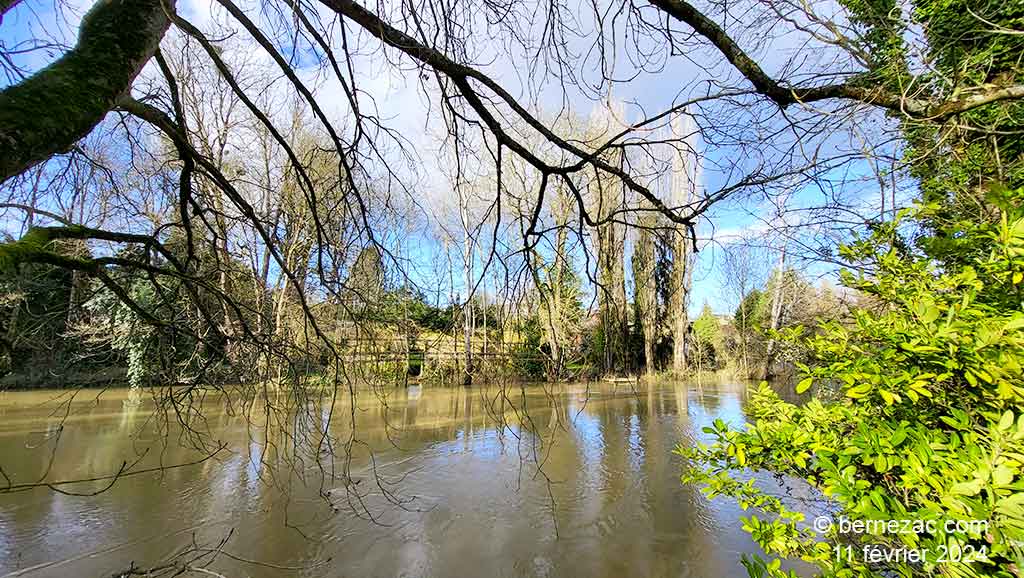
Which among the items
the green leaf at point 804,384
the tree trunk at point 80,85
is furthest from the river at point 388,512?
the tree trunk at point 80,85

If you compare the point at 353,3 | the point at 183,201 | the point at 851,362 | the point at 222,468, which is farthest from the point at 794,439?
the point at 222,468

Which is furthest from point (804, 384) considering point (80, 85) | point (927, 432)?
point (80, 85)

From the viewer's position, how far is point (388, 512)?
176 inches

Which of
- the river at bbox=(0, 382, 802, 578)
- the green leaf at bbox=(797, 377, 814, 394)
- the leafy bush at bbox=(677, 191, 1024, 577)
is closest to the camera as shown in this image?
the leafy bush at bbox=(677, 191, 1024, 577)

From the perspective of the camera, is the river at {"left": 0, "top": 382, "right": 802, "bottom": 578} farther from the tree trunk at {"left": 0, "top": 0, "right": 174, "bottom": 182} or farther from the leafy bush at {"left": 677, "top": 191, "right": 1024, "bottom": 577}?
the tree trunk at {"left": 0, "top": 0, "right": 174, "bottom": 182}

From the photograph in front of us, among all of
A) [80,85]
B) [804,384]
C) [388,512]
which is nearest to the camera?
[80,85]

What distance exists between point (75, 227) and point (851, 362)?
9.24 feet

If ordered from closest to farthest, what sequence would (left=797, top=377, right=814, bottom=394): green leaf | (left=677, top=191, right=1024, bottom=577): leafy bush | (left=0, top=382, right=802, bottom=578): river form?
(left=677, top=191, right=1024, bottom=577): leafy bush → (left=797, top=377, right=814, bottom=394): green leaf → (left=0, top=382, right=802, bottom=578): river

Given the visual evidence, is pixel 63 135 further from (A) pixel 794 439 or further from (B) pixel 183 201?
(A) pixel 794 439

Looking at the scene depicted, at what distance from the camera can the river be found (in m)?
3.39

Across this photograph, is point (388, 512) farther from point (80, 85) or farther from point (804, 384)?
point (80, 85)

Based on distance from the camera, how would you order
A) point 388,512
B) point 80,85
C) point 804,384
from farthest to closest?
point 388,512 < point 804,384 < point 80,85

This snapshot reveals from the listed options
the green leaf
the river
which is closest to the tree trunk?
the river

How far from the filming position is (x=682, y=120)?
1.77 meters
